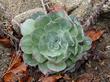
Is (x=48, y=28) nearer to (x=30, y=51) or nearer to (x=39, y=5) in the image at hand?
(x=30, y=51)

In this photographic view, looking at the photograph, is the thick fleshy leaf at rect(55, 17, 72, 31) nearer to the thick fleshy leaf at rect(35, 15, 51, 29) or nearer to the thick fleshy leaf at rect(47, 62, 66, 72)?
the thick fleshy leaf at rect(35, 15, 51, 29)

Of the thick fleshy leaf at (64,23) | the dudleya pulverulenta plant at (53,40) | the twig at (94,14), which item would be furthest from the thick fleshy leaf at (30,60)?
the twig at (94,14)

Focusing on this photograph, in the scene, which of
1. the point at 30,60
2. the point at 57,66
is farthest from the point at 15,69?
the point at 57,66

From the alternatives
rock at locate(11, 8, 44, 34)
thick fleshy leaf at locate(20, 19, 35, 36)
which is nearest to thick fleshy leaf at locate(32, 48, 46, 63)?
thick fleshy leaf at locate(20, 19, 35, 36)

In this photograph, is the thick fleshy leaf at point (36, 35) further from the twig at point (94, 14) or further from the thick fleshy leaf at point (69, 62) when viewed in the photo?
the twig at point (94, 14)

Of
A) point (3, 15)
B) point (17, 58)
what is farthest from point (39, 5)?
point (17, 58)
